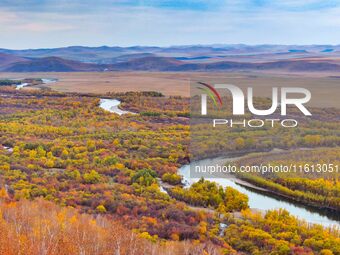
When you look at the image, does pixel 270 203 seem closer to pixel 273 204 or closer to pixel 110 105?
pixel 273 204

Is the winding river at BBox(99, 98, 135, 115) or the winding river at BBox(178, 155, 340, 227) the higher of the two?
the winding river at BBox(99, 98, 135, 115)

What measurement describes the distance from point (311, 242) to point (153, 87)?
55.9 metres

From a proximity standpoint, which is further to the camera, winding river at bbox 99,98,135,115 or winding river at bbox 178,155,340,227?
winding river at bbox 99,98,135,115

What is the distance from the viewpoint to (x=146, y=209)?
55.8 feet

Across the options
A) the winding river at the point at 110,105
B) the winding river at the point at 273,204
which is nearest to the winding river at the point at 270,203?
the winding river at the point at 273,204

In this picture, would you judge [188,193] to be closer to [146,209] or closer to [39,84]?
[146,209]

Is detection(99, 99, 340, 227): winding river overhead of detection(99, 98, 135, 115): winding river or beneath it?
beneath

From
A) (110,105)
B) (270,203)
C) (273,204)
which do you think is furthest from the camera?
(110,105)

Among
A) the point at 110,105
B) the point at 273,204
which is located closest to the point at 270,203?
the point at 273,204

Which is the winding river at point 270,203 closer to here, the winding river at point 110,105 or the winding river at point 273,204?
the winding river at point 273,204

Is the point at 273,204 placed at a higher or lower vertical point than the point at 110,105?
lower

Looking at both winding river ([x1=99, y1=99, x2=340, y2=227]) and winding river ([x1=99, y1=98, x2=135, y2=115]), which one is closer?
winding river ([x1=99, y1=99, x2=340, y2=227])

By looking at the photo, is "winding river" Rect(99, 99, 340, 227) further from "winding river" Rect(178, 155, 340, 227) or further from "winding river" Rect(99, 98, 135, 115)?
"winding river" Rect(99, 98, 135, 115)

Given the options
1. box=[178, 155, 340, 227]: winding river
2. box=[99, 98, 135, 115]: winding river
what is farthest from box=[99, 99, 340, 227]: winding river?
box=[99, 98, 135, 115]: winding river
